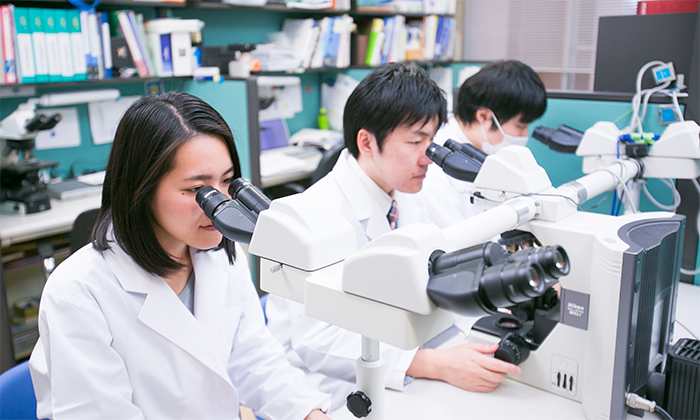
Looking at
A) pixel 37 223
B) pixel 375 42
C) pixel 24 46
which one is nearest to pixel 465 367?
pixel 37 223

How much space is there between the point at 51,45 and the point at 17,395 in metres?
1.77

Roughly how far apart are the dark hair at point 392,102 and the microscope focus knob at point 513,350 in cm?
63

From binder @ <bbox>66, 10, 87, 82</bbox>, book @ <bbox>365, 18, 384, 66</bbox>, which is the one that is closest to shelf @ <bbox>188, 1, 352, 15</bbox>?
book @ <bbox>365, 18, 384, 66</bbox>

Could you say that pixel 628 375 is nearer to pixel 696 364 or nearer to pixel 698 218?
pixel 696 364

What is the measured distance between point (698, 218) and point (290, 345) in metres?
1.22

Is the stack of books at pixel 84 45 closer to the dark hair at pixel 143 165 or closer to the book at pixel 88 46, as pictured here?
the book at pixel 88 46

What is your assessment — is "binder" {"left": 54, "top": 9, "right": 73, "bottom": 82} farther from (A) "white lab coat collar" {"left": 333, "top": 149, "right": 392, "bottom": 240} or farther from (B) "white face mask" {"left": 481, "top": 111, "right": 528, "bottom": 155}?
(B) "white face mask" {"left": 481, "top": 111, "right": 528, "bottom": 155}

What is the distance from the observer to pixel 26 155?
2162 mm

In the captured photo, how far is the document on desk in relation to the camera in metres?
2.78

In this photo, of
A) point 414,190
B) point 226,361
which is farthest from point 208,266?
point 414,190

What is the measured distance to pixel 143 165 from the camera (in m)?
0.94

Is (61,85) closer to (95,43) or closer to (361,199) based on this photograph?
(95,43)

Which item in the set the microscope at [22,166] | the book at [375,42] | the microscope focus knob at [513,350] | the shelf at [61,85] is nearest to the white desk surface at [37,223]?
the microscope at [22,166]

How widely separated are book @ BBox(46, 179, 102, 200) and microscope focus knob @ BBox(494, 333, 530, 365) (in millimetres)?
1911
